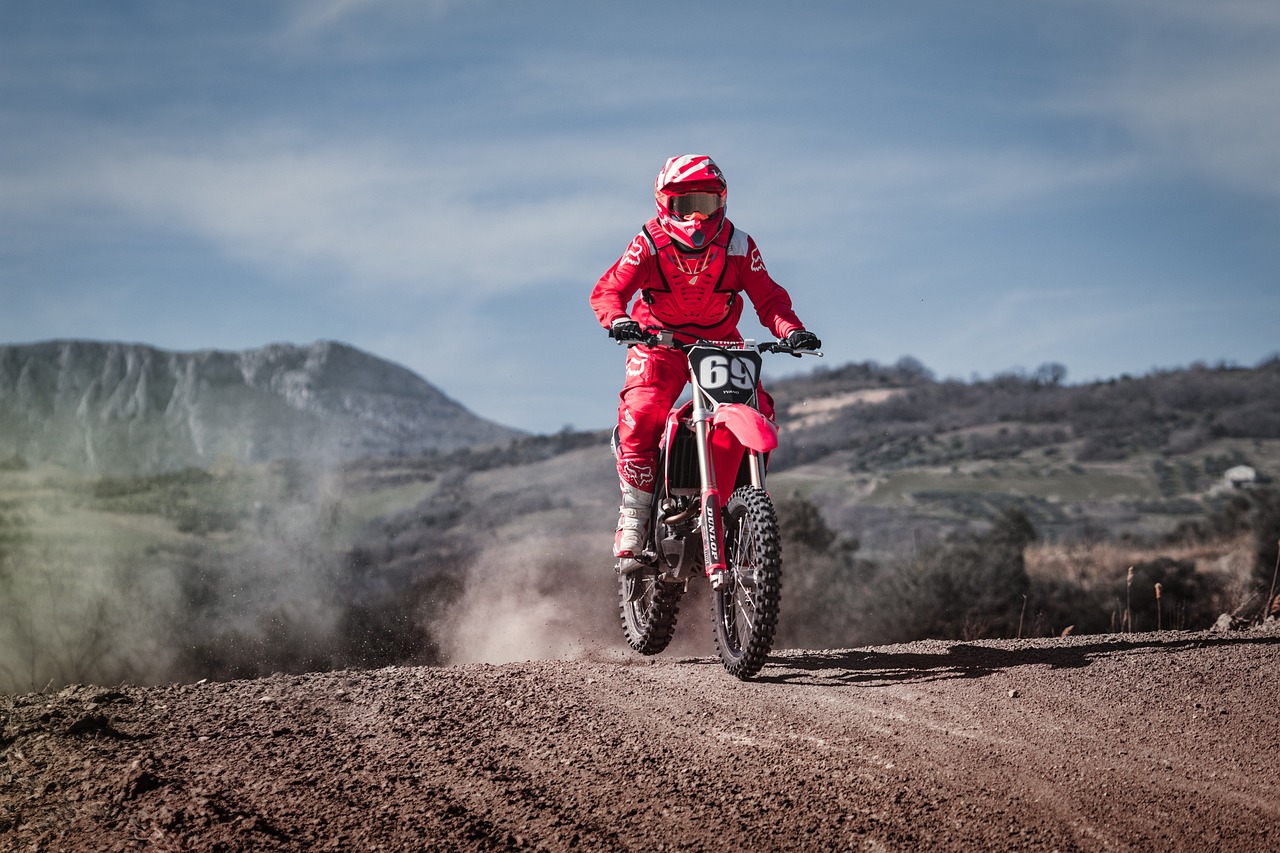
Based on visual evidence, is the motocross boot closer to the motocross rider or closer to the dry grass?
the motocross rider

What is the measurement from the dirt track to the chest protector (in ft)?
10.3

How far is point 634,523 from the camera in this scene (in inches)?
398

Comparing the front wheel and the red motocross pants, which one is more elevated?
the red motocross pants

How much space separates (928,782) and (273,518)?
60669 mm

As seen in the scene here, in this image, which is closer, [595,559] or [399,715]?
[399,715]

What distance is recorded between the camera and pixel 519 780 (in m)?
6.19

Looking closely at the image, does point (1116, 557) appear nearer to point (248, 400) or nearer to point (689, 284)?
point (689, 284)

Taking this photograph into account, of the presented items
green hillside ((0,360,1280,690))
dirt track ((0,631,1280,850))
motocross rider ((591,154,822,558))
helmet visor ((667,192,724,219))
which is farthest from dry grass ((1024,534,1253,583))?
dirt track ((0,631,1280,850))

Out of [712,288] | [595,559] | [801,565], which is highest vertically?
[712,288]

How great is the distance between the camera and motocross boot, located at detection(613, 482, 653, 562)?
33.1ft

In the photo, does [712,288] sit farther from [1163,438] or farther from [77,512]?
[1163,438]

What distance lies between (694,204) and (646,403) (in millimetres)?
1786

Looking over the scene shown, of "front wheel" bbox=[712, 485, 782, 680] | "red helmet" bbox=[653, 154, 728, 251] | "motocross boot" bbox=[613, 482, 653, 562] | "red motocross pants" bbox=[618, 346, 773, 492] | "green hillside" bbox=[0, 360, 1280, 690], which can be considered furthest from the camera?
"green hillside" bbox=[0, 360, 1280, 690]

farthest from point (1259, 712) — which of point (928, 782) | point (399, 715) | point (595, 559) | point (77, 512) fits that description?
point (77, 512)
